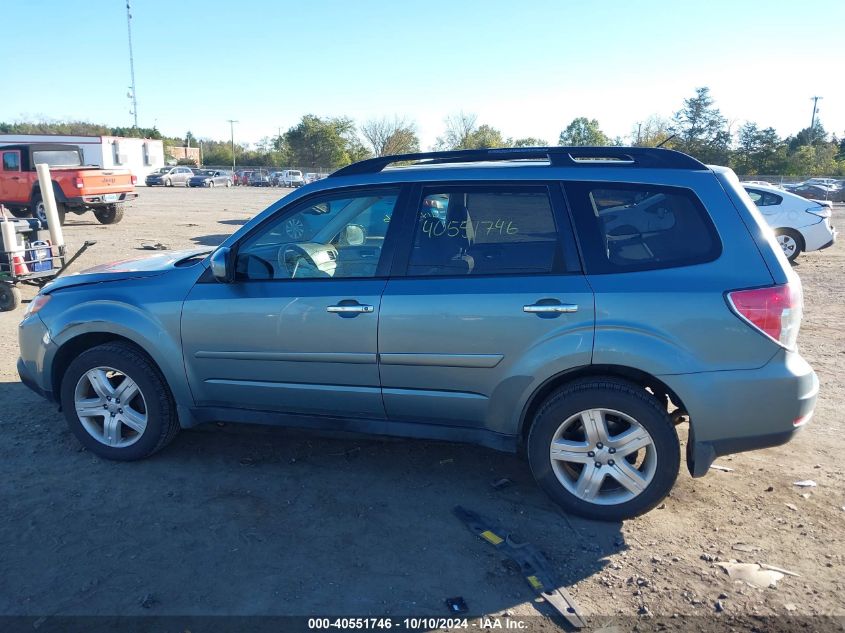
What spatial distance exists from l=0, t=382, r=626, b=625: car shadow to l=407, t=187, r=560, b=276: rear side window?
1193 millimetres

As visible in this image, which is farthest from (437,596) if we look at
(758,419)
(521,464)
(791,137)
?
(791,137)

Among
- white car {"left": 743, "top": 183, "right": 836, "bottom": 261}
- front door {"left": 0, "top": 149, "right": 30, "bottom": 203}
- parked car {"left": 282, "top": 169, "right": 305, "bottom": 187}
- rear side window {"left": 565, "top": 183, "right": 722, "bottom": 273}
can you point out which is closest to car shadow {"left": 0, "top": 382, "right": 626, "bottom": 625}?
rear side window {"left": 565, "top": 183, "right": 722, "bottom": 273}

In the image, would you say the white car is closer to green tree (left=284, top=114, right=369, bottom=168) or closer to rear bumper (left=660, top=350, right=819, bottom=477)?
rear bumper (left=660, top=350, right=819, bottom=477)

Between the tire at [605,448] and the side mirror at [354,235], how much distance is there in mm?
1512

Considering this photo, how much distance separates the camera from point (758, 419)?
3.31 meters

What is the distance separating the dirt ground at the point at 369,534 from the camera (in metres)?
2.92

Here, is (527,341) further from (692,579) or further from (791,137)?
(791,137)

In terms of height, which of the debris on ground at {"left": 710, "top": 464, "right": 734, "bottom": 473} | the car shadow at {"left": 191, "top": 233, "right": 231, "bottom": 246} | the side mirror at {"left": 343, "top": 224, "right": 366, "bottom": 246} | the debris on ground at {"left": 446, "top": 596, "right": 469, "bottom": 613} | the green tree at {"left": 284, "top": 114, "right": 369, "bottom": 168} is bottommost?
the debris on ground at {"left": 446, "top": 596, "right": 469, "bottom": 613}

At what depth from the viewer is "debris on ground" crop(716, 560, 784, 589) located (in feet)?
10.0

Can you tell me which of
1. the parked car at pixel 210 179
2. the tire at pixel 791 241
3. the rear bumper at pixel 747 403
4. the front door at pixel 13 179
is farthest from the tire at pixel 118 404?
Result: the parked car at pixel 210 179

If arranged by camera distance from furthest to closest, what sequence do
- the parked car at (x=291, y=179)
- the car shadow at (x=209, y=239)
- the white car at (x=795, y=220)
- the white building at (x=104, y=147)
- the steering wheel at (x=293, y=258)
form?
1. the parked car at (x=291, y=179)
2. the white building at (x=104, y=147)
3. the car shadow at (x=209, y=239)
4. the white car at (x=795, y=220)
5. the steering wheel at (x=293, y=258)

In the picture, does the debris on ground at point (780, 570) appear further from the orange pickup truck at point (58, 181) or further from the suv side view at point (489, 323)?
the orange pickup truck at point (58, 181)

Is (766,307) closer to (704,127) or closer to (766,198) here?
(766,198)

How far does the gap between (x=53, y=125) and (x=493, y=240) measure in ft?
321
